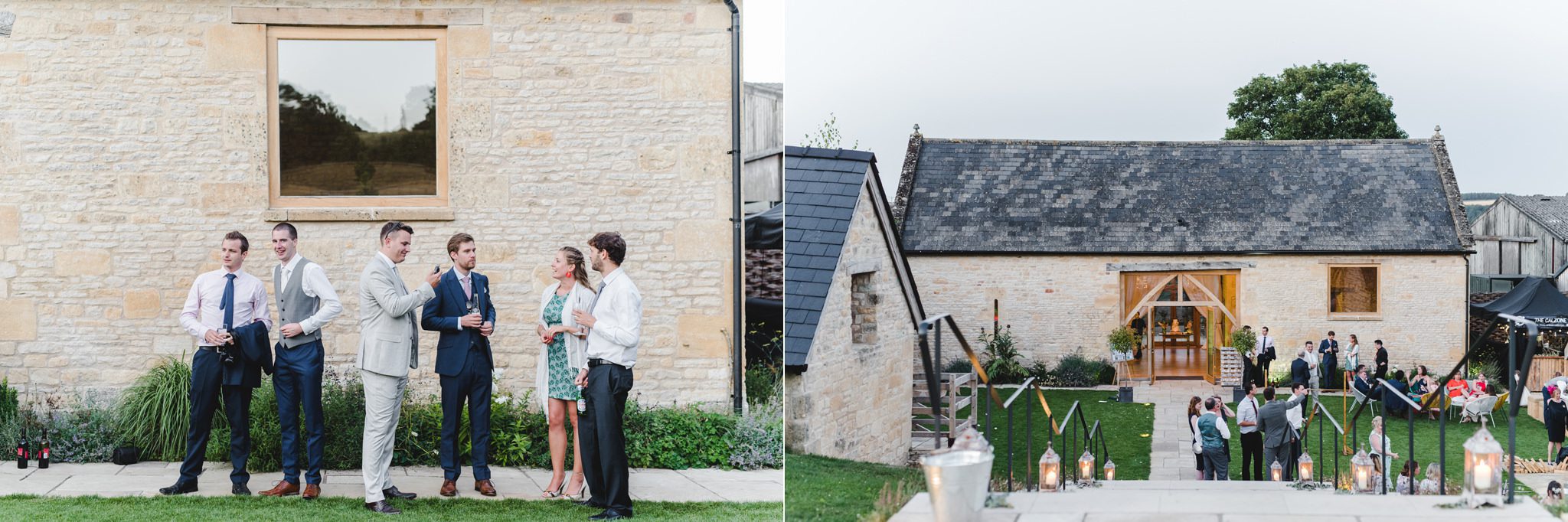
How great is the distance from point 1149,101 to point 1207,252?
4.24 meters

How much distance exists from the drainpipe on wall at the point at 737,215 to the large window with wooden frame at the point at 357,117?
1.72m

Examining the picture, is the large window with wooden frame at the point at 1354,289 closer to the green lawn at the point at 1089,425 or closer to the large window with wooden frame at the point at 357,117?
the green lawn at the point at 1089,425

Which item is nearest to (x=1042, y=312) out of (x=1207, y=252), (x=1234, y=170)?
(x=1207, y=252)

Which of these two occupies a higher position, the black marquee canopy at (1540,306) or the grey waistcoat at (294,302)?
the grey waistcoat at (294,302)

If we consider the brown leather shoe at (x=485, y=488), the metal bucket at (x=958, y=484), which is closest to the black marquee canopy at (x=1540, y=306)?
the metal bucket at (x=958, y=484)

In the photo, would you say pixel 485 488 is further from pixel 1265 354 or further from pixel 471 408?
pixel 1265 354

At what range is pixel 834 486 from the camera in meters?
4.54

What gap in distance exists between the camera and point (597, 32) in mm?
6156

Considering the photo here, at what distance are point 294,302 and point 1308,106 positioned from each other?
19890 millimetres

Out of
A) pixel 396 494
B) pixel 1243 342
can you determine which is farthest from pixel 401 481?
pixel 1243 342

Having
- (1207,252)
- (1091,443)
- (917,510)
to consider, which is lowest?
(1091,443)

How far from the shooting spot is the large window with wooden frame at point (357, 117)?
6.13m

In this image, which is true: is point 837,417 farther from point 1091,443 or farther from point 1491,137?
point 1491,137

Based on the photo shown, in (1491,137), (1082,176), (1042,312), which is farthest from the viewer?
(1491,137)
